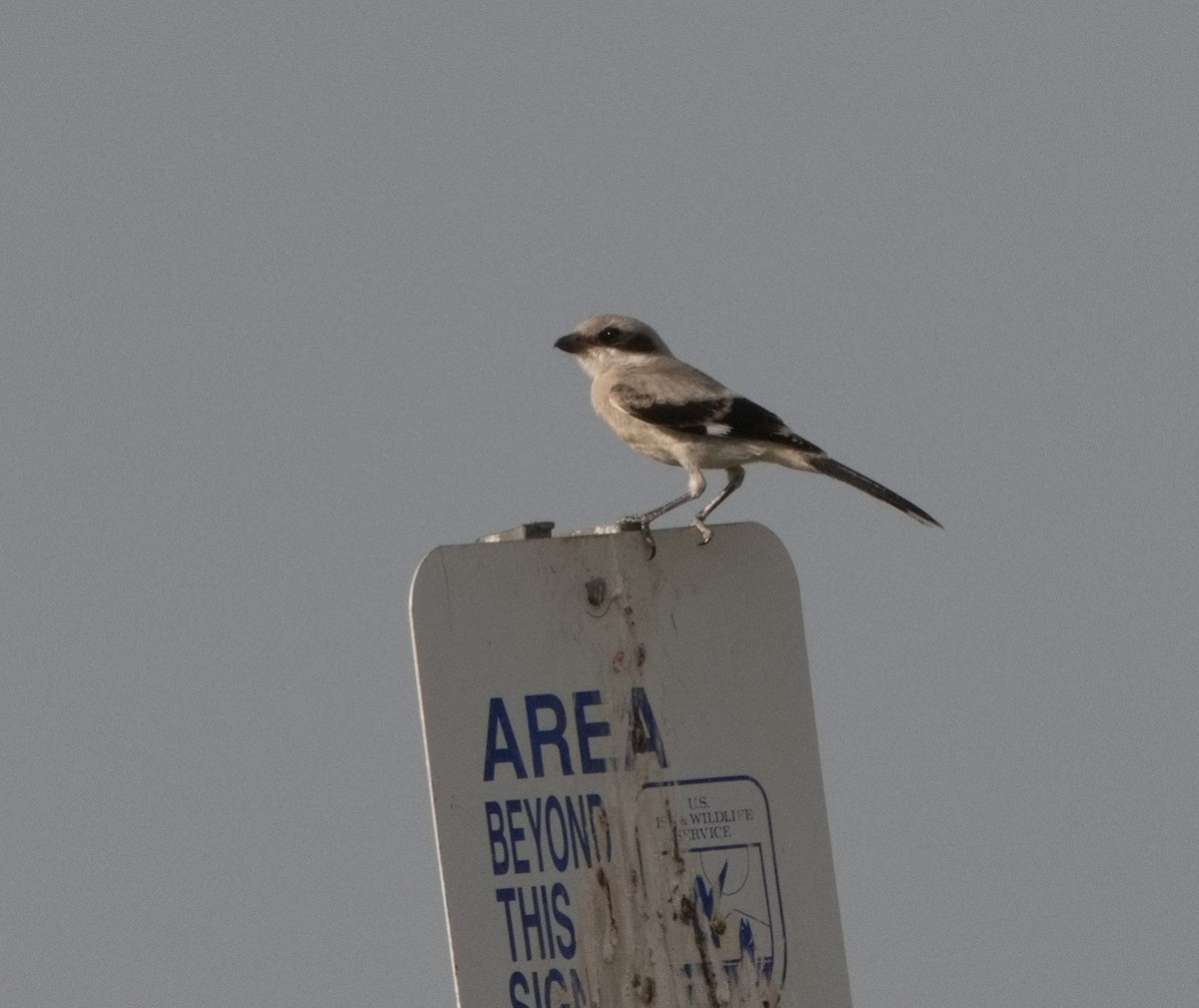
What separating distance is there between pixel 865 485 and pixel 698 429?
0.57 metres

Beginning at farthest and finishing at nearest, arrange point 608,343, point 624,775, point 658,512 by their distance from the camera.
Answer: point 608,343 → point 658,512 → point 624,775

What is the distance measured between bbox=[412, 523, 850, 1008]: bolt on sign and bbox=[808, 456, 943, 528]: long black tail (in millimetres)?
1949

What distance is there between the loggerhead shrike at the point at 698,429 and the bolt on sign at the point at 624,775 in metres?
1.90

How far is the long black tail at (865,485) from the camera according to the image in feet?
18.0

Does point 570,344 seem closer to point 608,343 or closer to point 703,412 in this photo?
point 608,343

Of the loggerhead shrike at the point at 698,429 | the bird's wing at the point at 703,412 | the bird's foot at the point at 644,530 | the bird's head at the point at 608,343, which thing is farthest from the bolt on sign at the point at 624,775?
the bird's head at the point at 608,343

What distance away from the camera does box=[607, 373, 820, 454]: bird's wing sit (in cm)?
584

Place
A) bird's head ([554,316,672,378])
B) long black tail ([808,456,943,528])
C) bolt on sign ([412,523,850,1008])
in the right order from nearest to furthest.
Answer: bolt on sign ([412,523,850,1008]) < long black tail ([808,456,943,528]) < bird's head ([554,316,672,378])

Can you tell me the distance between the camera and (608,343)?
6.91 metres

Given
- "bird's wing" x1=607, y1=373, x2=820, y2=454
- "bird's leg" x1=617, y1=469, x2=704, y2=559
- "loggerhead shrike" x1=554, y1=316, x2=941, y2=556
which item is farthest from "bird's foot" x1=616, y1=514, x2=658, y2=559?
"bird's wing" x1=607, y1=373, x2=820, y2=454

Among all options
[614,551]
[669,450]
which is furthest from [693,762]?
[669,450]

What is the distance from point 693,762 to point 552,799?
0.28 meters

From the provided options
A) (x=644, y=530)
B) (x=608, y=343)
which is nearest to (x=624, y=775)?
(x=644, y=530)

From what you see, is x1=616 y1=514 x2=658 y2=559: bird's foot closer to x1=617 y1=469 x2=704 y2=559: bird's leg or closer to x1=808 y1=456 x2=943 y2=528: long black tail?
x1=617 y1=469 x2=704 y2=559: bird's leg
